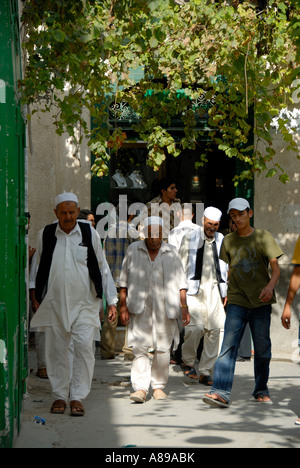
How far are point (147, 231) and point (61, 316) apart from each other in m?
1.48

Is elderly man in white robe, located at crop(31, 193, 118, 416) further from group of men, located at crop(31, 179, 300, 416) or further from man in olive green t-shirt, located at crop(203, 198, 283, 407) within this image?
man in olive green t-shirt, located at crop(203, 198, 283, 407)

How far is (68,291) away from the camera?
318 inches

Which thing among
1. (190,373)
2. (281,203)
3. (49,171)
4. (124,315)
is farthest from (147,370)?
(281,203)

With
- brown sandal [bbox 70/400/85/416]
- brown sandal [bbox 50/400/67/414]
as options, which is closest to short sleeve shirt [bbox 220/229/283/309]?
brown sandal [bbox 70/400/85/416]

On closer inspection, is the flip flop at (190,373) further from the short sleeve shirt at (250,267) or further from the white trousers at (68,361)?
the white trousers at (68,361)

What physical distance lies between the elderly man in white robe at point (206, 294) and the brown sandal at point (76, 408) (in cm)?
220

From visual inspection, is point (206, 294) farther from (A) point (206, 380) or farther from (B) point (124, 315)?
(B) point (124, 315)

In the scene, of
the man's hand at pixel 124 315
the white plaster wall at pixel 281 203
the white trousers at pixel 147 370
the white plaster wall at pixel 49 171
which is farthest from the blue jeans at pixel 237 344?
the white plaster wall at pixel 49 171

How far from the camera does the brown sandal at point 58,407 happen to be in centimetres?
794

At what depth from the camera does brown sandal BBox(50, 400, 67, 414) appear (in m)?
7.94

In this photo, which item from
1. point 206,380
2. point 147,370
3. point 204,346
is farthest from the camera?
point 204,346

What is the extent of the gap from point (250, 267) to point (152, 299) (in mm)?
1144

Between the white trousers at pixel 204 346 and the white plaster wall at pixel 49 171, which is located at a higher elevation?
the white plaster wall at pixel 49 171

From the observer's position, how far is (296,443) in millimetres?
6797
